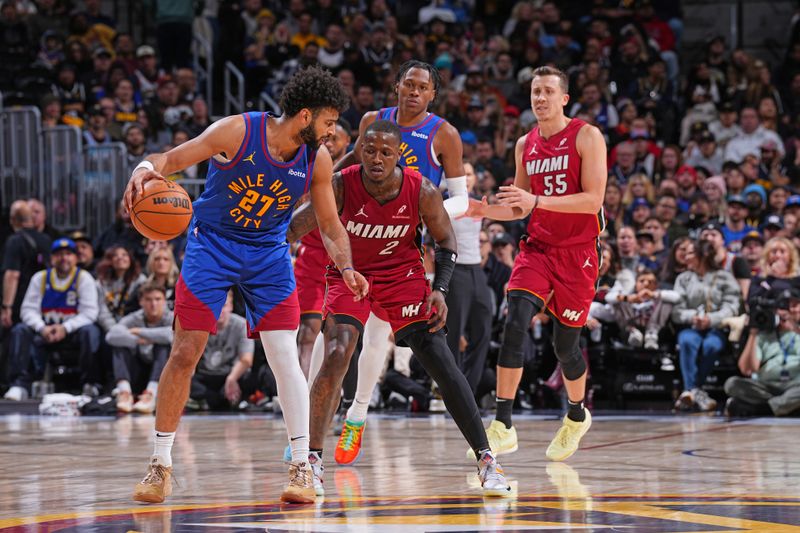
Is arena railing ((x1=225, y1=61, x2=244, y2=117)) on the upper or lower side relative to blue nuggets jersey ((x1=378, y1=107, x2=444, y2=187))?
upper

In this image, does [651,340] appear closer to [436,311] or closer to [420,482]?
[420,482]

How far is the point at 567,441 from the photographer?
706cm

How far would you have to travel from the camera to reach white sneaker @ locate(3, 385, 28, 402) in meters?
11.6

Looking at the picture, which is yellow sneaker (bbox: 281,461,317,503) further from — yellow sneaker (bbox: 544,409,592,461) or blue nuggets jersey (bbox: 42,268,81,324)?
blue nuggets jersey (bbox: 42,268,81,324)

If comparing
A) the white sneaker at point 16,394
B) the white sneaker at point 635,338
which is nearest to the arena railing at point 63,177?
the white sneaker at point 16,394

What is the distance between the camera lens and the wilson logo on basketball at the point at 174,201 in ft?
A: 17.2

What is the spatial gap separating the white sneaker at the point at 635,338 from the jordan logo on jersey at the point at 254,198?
610 centimetres

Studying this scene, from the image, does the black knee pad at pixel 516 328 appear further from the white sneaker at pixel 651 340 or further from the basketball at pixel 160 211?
the white sneaker at pixel 651 340

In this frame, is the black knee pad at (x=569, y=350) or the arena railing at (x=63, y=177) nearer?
the black knee pad at (x=569, y=350)

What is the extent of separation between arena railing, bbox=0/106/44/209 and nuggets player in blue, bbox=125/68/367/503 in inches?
345

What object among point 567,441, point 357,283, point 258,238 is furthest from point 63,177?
point 357,283

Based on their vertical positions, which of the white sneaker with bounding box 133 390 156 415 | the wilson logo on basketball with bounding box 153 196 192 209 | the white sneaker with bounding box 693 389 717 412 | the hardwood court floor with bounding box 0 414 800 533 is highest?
the wilson logo on basketball with bounding box 153 196 192 209

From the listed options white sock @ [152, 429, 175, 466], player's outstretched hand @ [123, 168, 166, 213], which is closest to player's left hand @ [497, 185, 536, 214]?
player's outstretched hand @ [123, 168, 166, 213]

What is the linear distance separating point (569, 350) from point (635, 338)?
394 centimetres
